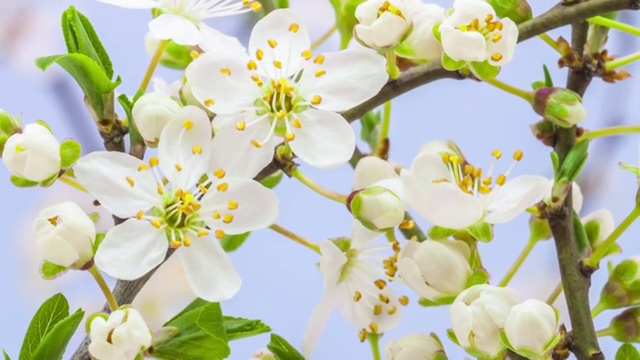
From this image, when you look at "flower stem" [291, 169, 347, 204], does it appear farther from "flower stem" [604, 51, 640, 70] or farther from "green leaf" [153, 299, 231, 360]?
"flower stem" [604, 51, 640, 70]

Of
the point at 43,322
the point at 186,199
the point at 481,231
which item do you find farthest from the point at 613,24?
the point at 43,322

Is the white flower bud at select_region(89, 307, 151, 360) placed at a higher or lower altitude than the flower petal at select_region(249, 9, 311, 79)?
lower

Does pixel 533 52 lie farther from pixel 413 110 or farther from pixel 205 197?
pixel 205 197

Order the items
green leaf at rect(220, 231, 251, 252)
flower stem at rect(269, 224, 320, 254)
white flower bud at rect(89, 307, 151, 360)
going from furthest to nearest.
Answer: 1. green leaf at rect(220, 231, 251, 252)
2. flower stem at rect(269, 224, 320, 254)
3. white flower bud at rect(89, 307, 151, 360)

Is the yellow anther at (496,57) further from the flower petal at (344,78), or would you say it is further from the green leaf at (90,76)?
the green leaf at (90,76)

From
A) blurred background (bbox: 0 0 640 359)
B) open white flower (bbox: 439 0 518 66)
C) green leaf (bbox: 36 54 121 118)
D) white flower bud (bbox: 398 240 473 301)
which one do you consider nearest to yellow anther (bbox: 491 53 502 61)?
open white flower (bbox: 439 0 518 66)

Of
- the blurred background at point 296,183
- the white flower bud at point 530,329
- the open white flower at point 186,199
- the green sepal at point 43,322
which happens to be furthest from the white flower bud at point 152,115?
the blurred background at point 296,183

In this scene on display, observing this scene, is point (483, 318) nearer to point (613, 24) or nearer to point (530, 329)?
point (530, 329)

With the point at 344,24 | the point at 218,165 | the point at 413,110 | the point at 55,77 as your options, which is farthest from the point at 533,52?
the point at 218,165
